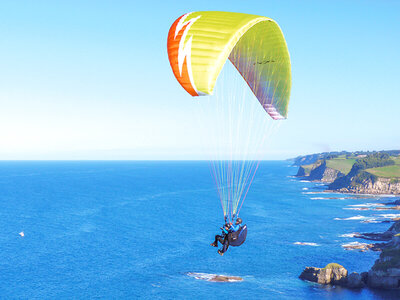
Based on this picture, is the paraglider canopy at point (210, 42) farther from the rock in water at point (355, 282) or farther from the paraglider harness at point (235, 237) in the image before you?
the rock in water at point (355, 282)

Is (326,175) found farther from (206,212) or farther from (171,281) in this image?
(171,281)

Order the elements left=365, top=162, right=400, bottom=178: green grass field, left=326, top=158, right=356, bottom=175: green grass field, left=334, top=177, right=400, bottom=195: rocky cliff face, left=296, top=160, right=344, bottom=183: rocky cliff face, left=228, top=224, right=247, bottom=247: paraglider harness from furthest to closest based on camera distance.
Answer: left=296, top=160, right=344, bottom=183: rocky cliff face
left=326, top=158, right=356, bottom=175: green grass field
left=365, top=162, right=400, bottom=178: green grass field
left=334, top=177, right=400, bottom=195: rocky cliff face
left=228, top=224, right=247, bottom=247: paraglider harness

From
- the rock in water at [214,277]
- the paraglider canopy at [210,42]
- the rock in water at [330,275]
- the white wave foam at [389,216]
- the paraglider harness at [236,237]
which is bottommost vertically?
the rock in water at [214,277]

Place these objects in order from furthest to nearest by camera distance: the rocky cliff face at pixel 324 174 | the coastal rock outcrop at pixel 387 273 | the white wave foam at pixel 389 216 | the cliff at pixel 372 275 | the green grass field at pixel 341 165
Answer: the rocky cliff face at pixel 324 174 → the green grass field at pixel 341 165 → the white wave foam at pixel 389 216 → the cliff at pixel 372 275 → the coastal rock outcrop at pixel 387 273

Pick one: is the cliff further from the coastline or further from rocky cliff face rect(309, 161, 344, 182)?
rocky cliff face rect(309, 161, 344, 182)

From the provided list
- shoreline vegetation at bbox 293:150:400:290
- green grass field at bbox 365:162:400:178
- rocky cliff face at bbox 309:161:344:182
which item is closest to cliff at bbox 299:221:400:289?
→ shoreline vegetation at bbox 293:150:400:290

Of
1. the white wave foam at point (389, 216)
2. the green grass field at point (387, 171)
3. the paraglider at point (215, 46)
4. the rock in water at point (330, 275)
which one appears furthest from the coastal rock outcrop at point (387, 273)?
the green grass field at point (387, 171)

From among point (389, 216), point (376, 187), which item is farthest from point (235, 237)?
point (376, 187)
